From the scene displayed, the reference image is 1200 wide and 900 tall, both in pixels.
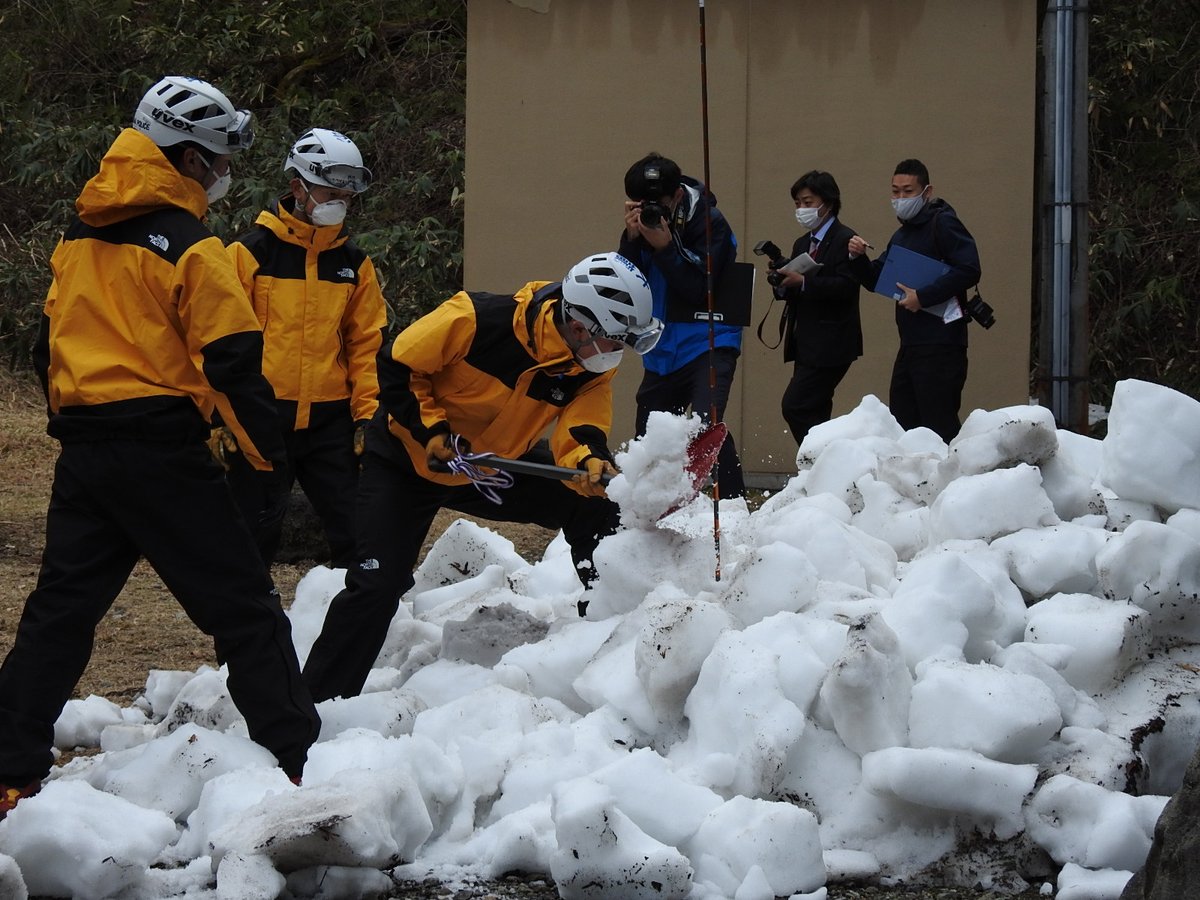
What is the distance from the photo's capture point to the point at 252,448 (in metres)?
3.96

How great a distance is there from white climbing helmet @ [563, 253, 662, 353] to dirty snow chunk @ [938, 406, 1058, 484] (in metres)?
1.14

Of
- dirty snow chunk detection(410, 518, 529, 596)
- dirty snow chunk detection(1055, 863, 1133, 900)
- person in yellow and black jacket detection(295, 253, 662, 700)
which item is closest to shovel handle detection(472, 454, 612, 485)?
person in yellow and black jacket detection(295, 253, 662, 700)

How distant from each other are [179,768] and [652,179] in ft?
11.7

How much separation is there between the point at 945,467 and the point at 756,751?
5.52ft

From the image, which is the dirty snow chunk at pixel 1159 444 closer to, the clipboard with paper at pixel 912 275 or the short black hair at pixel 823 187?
the clipboard with paper at pixel 912 275

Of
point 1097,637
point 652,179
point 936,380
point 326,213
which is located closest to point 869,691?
point 1097,637

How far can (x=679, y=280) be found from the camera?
6988 mm

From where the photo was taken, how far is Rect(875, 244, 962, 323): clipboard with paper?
24.6 ft

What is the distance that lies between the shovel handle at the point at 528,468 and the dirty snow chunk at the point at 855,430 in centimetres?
145

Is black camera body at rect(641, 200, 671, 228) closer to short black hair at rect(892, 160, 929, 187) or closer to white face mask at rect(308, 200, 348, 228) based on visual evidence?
short black hair at rect(892, 160, 929, 187)

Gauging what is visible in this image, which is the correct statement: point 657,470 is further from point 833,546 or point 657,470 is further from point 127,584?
point 127,584

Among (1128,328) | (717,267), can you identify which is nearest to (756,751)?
(717,267)

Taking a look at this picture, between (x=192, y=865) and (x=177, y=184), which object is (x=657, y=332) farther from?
(x=192, y=865)

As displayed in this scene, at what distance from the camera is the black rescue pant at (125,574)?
3773 mm
